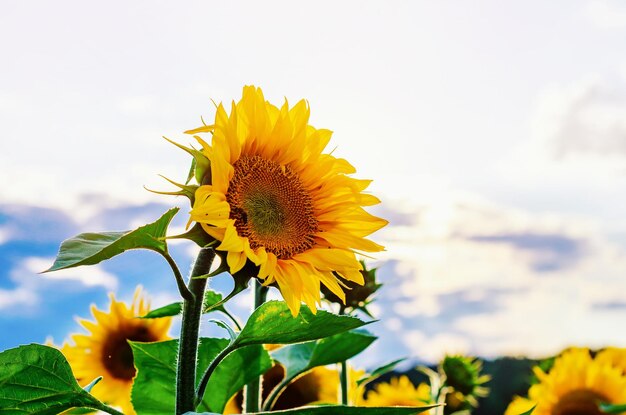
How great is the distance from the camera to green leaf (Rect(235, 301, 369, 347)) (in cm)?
137

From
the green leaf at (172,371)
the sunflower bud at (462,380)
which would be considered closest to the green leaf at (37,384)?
the green leaf at (172,371)

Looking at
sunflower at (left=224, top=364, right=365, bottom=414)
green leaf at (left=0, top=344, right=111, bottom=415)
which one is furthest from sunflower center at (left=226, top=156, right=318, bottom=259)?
sunflower at (left=224, top=364, right=365, bottom=414)

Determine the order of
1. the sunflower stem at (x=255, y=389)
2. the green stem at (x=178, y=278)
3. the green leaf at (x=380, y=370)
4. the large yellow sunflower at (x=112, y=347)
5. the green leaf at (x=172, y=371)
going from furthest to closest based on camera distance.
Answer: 1. the large yellow sunflower at (x=112, y=347)
2. the green leaf at (x=380, y=370)
3. the sunflower stem at (x=255, y=389)
4. the green leaf at (x=172, y=371)
5. the green stem at (x=178, y=278)

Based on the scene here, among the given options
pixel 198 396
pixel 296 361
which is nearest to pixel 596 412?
pixel 296 361

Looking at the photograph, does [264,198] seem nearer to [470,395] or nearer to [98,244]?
[98,244]

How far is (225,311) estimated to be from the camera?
A: 173cm

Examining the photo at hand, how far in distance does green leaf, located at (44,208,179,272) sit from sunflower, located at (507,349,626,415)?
85.6 inches

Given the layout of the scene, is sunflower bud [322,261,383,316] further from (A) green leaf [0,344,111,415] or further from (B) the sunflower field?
(A) green leaf [0,344,111,415]

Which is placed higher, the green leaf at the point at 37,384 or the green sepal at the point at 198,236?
the green sepal at the point at 198,236

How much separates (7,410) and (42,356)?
0.11 metres

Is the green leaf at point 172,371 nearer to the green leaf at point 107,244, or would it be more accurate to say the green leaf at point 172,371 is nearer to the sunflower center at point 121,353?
the green leaf at point 107,244

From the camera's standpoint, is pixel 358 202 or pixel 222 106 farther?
pixel 358 202

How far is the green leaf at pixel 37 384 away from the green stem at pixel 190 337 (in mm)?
165

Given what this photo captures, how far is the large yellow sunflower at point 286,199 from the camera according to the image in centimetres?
138
